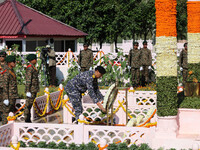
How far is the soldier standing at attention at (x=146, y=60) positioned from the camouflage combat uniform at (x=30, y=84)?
272 inches

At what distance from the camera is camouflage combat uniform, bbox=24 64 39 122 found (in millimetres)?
10227

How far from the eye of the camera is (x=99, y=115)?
428 inches

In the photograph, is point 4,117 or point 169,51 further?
point 4,117

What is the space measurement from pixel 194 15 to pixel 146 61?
6589 millimetres

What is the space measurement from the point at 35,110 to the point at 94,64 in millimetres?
7142

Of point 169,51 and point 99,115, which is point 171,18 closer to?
point 169,51

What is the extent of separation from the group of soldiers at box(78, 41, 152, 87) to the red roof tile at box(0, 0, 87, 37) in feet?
22.0

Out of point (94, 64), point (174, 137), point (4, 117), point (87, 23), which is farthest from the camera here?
point (87, 23)

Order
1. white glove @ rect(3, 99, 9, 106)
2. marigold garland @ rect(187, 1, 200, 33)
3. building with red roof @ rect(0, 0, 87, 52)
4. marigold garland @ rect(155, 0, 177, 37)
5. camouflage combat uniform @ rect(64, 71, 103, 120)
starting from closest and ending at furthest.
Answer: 1. marigold garland @ rect(155, 0, 177, 37)
2. camouflage combat uniform @ rect(64, 71, 103, 120)
3. white glove @ rect(3, 99, 9, 106)
4. marigold garland @ rect(187, 1, 200, 33)
5. building with red roof @ rect(0, 0, 87, 52)

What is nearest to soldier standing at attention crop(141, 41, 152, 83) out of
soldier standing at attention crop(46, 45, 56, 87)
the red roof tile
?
soldier standing at attention crop(46, 45, 56, 87)

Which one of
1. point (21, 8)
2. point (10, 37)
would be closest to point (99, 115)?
point (10, 37)

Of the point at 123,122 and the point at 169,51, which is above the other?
the point at 169,51

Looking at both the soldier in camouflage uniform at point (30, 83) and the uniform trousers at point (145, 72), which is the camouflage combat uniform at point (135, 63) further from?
the soldier in camouflage uniform at point (30, 83)

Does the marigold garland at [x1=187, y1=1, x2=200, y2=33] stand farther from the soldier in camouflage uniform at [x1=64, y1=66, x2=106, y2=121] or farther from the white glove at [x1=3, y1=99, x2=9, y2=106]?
the white glove at [x1=3, y1=99, x2=9, y2=106]
